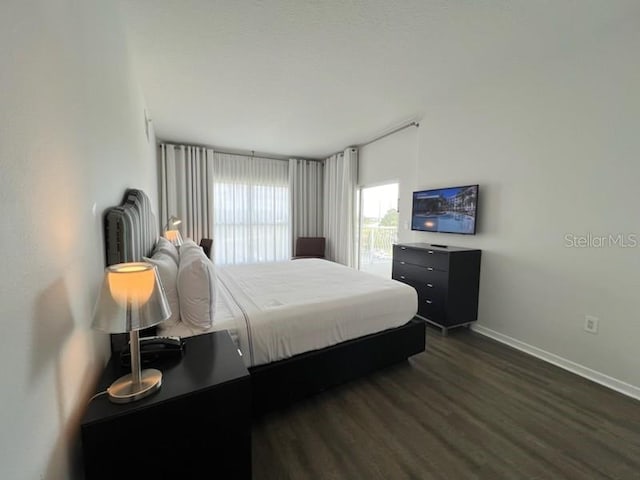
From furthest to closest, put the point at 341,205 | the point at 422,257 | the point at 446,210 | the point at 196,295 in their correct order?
the point at 341,205, the point at 446,210, the point at 422,257, the point at 196,295

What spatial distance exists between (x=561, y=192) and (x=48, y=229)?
3.32m

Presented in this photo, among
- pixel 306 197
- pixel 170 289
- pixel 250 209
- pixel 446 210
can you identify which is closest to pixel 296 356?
pixel 170 289

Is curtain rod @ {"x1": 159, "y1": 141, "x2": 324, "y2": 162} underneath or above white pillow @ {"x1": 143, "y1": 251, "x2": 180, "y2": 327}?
above

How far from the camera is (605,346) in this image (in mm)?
2156

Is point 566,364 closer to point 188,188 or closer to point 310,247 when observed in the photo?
point 310,247

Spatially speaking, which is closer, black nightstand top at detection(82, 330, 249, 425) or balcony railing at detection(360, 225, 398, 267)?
black nightstand top at detection(82, 330, 249, 425)

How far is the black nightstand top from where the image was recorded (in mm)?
920

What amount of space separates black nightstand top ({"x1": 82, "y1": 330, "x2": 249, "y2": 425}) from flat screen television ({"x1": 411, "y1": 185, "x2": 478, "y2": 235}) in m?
2.78

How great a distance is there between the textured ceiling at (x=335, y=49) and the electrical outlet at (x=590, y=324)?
7.34 ft

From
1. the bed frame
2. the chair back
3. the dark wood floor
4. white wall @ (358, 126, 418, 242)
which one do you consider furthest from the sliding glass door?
the dark wood floor

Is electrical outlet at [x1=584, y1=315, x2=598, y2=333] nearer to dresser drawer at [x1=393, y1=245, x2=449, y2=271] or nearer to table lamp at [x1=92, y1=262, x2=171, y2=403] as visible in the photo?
dresser drawer at [x1=393, y1=245, x2=449, y2=271]

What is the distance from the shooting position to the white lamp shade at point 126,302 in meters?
0.85

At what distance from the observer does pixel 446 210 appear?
3.30m

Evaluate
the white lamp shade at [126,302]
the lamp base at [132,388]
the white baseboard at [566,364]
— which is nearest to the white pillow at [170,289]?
the lamp base at [132,388]
